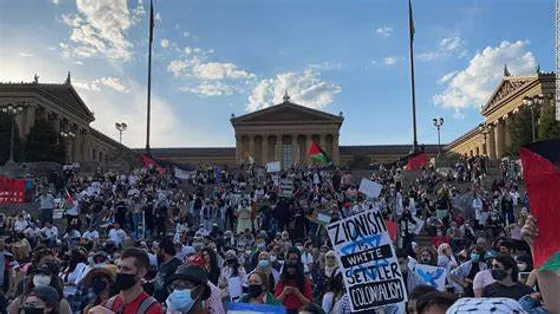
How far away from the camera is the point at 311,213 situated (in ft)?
71.7

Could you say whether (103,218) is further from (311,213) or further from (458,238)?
(458,238)

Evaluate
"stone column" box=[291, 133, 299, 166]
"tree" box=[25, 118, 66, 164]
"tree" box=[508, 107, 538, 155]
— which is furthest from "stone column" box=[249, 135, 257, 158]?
"tree" box=[508, 107, 538, 155]

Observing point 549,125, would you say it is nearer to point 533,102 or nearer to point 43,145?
point 533,102

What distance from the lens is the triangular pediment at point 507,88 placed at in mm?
69719

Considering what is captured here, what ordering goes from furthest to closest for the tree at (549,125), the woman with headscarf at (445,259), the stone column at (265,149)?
the stone column at (265,149), the tree at (549,125), the woman with headscarf at (445,259)

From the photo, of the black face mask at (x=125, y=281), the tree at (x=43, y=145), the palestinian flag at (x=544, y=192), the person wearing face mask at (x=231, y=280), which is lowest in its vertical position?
the person wearing face mask at (x=231, y=280)

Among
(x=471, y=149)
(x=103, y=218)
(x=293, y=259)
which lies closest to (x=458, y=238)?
(x=293, y=259)

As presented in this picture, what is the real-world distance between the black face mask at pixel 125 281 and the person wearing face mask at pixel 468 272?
541 centimetres

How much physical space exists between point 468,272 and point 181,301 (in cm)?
614

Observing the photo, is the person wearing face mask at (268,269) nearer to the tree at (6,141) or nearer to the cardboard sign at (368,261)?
the cardboard sign at (368,261)

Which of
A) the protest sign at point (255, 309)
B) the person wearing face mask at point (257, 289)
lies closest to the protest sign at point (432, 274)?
the person wearing face mask at point (257, 289)

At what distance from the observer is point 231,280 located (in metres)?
8.64

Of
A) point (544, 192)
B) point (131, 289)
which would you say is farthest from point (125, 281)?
point (544, 192)

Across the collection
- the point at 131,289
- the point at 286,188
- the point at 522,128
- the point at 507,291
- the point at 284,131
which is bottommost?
the point at 507,291
